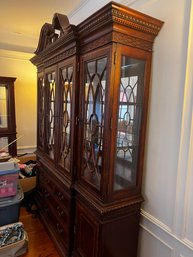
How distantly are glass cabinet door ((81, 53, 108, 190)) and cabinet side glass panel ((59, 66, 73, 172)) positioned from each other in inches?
8.8

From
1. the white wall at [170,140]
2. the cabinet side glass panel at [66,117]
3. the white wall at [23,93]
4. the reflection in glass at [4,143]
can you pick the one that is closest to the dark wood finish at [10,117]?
the reflection in glass at [4,143]

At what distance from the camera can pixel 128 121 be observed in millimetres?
1520

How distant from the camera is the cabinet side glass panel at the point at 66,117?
1811 millimetres

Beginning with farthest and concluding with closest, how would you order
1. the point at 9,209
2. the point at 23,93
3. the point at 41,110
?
the point at 23,93 → the point at 41,110 → the point at 9,209

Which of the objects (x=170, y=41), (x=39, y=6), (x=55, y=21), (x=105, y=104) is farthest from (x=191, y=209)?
(x=39, y=6)

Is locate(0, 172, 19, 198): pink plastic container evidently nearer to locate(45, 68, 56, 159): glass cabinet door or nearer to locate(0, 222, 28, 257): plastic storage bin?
locate(0, 222, 28, 257): plastic storage bin

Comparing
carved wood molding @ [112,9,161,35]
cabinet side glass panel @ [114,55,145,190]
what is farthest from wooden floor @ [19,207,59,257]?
carved wood molding @ [112,9,161,35]

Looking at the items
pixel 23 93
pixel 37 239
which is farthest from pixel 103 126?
pixel 23 93

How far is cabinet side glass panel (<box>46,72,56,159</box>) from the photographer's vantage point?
2224mm

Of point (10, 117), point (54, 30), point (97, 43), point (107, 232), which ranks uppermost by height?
point (54, 30)

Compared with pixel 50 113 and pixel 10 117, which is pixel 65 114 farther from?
pixel 10 117

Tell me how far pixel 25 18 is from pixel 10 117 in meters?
1.62

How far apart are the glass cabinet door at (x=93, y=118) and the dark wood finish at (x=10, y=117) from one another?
2387 mm

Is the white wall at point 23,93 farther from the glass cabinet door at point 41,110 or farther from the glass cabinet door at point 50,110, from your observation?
the glass cabinet door at point 50,110
